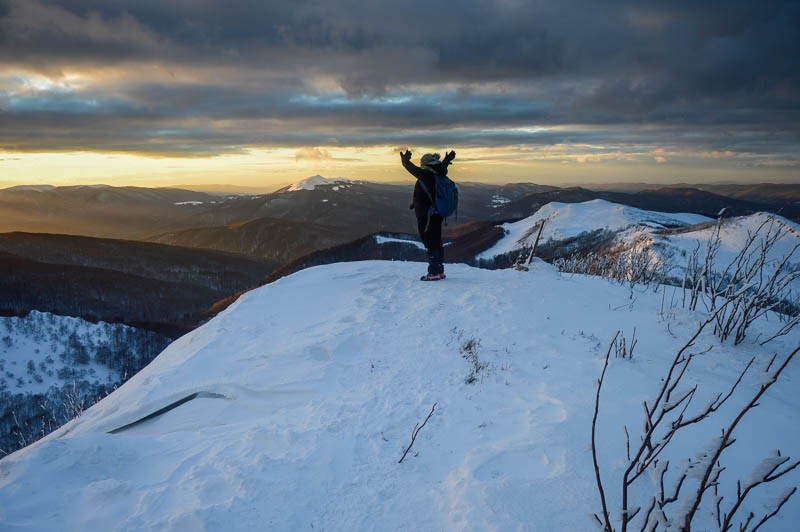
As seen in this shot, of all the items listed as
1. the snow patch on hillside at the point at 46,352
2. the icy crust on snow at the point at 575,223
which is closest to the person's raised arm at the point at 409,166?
the snow patch on hillside at the point at 46,352

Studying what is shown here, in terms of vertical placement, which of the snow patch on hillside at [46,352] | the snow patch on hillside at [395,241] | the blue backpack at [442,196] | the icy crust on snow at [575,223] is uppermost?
the blue backpack at [442,196]

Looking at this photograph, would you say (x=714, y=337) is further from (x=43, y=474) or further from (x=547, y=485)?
(x=43, y=474)

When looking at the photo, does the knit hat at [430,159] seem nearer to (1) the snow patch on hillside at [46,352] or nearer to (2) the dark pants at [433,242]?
(2) the dark pants at [433,242]

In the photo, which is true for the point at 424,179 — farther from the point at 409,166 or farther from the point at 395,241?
the point at 395,241

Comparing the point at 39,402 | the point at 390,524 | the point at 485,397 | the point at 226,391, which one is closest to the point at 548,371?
the point at 485,397

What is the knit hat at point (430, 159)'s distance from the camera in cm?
914

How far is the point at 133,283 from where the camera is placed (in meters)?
122

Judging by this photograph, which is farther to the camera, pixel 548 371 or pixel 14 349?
pixel 14 349

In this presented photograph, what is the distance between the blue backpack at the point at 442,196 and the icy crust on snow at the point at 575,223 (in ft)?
246

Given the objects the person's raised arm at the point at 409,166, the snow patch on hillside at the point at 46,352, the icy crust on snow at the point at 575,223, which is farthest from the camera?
the icy crust on snow at the point at 575,223

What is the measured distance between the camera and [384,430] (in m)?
3.86

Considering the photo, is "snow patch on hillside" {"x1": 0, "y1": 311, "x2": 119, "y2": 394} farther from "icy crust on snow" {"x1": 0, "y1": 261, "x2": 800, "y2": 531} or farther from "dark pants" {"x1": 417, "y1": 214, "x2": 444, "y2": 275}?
"dark pants" {"x1": 417, "y1": 214, "x2": 444, "y2": 275}

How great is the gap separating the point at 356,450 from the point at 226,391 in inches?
83.8

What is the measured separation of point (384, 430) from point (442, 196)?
652 cm
